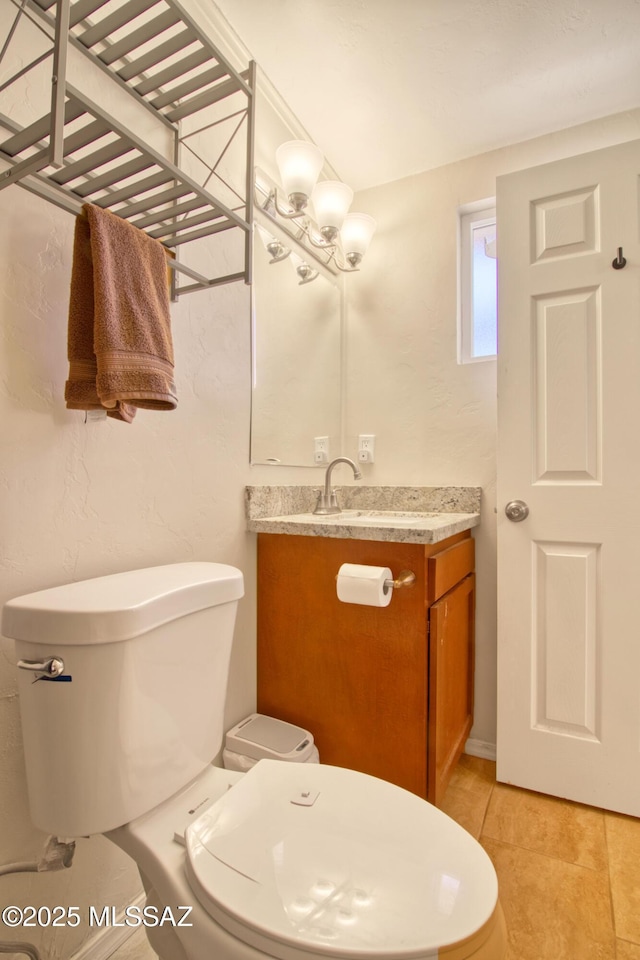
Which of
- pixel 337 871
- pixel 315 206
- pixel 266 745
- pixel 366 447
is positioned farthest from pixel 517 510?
pixel 315 206

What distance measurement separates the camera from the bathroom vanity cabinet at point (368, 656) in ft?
3.87

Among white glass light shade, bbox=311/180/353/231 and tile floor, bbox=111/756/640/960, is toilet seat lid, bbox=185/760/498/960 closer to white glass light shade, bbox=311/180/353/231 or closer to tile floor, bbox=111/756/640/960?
tile floor, bbox=111/756/640/960

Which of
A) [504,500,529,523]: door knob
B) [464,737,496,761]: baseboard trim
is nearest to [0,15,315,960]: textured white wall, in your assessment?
[504,500,529,523]: door knob

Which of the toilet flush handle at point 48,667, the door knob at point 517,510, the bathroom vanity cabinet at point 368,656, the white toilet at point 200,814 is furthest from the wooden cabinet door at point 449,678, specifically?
the toilet flush handle at point 48,667

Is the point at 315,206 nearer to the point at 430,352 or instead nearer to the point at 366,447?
the point at 430,352

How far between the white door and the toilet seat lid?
858 millimetres

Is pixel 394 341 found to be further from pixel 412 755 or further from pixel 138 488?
pixel 412 755

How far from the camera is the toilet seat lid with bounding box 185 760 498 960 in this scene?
553mm

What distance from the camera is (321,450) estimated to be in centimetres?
183

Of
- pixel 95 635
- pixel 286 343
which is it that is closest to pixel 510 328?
pixel 286 343

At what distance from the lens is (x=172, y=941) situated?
0.71 meters

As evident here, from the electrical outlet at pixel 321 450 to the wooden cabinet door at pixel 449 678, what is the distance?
27.2 inches

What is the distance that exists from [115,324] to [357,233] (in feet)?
4.14

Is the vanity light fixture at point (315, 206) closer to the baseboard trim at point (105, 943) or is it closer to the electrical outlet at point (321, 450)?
the electrical outlet at point (321, 450)
